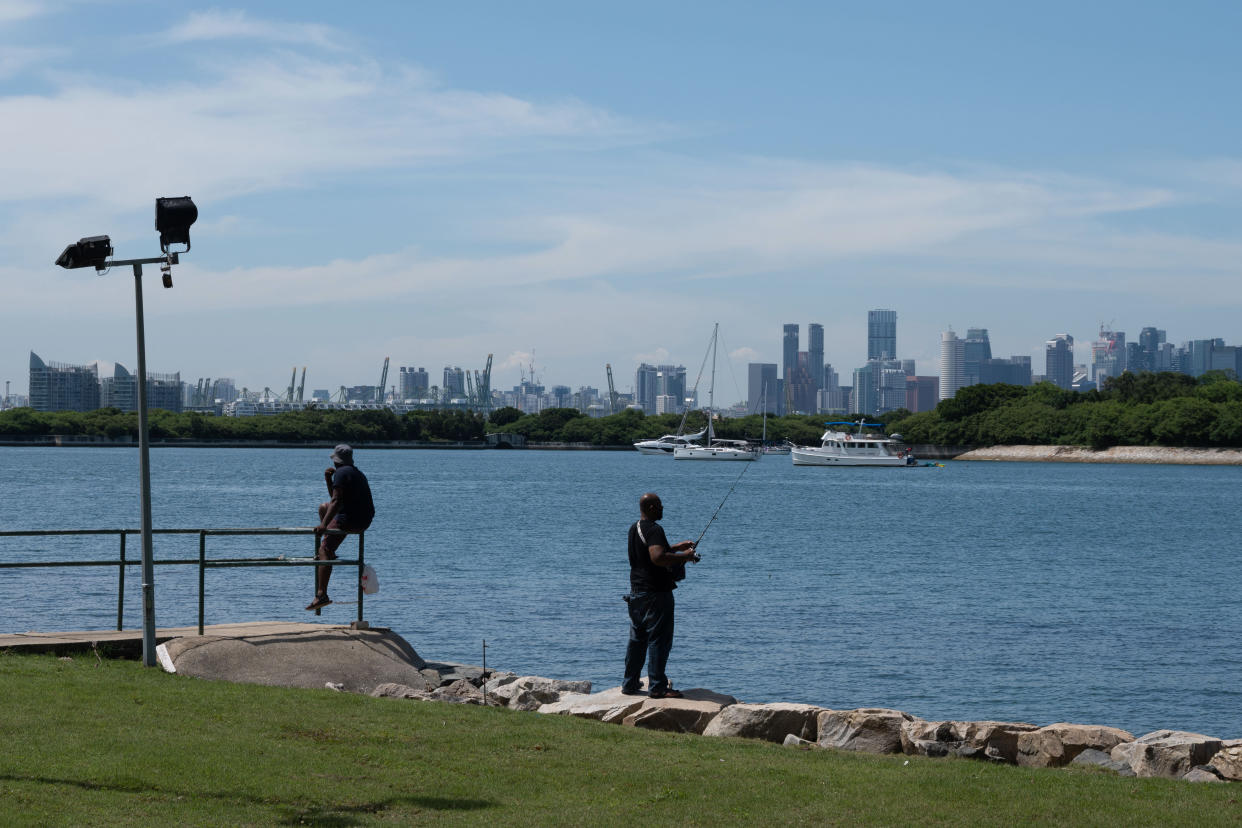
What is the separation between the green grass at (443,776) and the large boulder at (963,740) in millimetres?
712

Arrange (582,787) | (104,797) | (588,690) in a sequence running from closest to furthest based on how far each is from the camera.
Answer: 1. (104,797)
2. (582,787)
3. (588,690)

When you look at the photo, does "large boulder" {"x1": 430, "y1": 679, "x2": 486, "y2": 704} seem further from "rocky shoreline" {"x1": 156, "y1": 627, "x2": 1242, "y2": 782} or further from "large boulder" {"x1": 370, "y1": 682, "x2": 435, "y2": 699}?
"large boulder" {"x1": 370, "y1": 682, "x2": 435, "y2": 699}

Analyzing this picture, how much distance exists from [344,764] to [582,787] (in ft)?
5.76

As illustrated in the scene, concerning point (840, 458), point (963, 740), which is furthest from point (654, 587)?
point (840, 458)

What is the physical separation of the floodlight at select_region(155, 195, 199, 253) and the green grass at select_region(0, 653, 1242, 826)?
4370mm

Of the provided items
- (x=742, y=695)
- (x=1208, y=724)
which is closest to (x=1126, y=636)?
(x=1208, y=724)

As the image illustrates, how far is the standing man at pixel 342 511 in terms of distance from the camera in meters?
14.7

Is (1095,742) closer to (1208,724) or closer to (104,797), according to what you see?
(104,797)

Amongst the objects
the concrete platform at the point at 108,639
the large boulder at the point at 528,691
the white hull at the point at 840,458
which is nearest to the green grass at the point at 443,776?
the concrete platform at the point at 108,639

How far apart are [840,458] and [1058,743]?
155m

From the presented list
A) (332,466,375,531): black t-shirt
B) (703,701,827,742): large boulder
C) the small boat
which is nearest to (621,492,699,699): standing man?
(703,701,827,742): large boulder

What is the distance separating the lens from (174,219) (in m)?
13.0

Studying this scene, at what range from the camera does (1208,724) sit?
64.6ft

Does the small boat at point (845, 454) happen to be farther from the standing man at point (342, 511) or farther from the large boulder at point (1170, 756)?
the large boulder at point (1170, 756)
